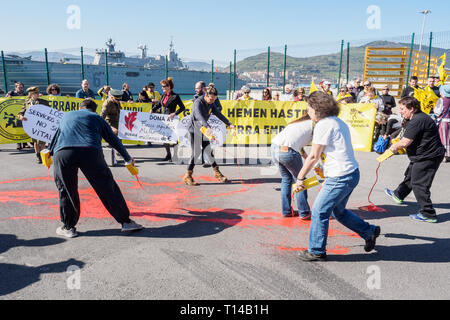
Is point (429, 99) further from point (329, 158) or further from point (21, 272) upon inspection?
point (21, 272)

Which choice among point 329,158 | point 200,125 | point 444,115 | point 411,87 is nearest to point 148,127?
point 200,125

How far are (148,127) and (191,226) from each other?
17.8ft

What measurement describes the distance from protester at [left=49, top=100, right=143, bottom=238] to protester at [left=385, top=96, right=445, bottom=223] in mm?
3952

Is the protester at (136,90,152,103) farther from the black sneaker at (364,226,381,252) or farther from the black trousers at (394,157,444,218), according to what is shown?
the black sneaker at (364,226,381,252)

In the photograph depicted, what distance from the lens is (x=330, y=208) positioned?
11.9 ft

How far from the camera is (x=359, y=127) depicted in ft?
36.0

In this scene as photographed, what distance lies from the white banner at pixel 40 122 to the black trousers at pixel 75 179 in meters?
4.73

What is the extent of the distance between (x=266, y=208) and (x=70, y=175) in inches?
119

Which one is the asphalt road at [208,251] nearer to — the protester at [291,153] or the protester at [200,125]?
the protester at [291,153]

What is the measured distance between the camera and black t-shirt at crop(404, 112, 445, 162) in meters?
4.98

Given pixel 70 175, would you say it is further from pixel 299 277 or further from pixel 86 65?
pixel 86 65

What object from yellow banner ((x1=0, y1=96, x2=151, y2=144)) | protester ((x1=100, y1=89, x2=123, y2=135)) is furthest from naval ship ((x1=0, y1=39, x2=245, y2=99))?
protester ((x1=100, y1=89, x2=123, y2=135))

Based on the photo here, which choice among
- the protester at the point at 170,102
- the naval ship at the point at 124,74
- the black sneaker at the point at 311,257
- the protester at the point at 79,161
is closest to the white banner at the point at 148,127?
the protester at the point at 170,102

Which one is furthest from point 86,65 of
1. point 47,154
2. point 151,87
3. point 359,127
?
point 47,154
